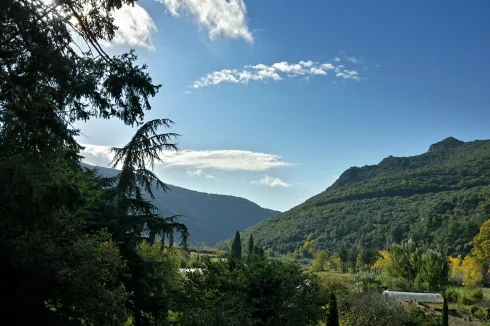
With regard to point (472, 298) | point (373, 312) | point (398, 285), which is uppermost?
point (373, 312)

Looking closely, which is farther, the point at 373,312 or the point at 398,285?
the point at 398,285

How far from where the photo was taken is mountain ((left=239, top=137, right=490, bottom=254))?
83.8m

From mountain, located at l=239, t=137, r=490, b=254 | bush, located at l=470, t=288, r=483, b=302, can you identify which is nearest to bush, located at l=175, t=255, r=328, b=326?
bush, located at l=470, t=288, r=483, b=302

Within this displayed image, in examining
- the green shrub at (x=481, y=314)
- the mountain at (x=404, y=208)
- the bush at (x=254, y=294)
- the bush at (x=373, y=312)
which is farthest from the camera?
the mountain at (x=404, y=208)

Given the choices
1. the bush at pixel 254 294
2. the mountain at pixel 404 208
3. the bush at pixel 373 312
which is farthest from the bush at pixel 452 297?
the bush at pixel 254 294

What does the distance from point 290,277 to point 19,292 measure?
858 centimetres

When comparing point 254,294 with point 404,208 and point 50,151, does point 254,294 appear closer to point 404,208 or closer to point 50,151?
point 50,151

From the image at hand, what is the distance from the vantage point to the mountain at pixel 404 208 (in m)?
83.8

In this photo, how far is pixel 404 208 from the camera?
112 meters

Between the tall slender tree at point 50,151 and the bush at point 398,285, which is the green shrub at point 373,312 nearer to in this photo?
the tall slender tree at point 50,151

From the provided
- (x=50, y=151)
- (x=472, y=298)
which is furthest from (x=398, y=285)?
(x=50, y=151)

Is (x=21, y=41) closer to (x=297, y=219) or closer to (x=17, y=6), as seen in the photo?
(x=17, y=6)

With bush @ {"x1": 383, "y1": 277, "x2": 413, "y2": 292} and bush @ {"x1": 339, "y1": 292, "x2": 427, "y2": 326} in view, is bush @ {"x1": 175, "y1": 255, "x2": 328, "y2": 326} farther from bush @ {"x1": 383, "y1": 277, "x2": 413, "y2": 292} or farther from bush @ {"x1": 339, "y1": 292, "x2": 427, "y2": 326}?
bush @ {"x1": 383, "y1": 277, "x2": 413, "y2": 292}

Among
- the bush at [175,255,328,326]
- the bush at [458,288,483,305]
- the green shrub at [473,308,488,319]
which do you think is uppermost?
the bush at [175,255,328,326]
